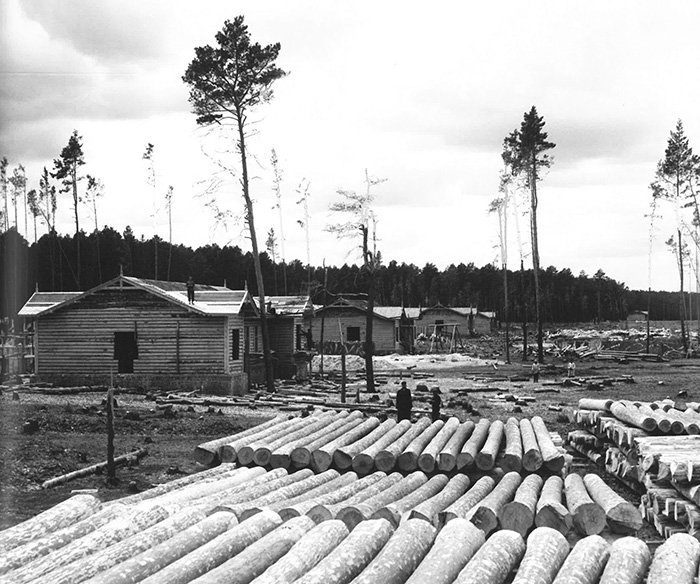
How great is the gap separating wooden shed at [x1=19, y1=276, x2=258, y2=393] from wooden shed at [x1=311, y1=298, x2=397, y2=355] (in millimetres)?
24957

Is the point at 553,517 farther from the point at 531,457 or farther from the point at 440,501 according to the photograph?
the point at 531,457

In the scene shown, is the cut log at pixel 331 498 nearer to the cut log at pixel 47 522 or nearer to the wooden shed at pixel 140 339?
the cut log at pixel 47 522

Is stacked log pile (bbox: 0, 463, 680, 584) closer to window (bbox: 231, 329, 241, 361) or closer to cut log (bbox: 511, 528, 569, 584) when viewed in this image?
cut log (bbox: 511, 528, 569, 584)

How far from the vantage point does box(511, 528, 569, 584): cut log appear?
6227 millimetres

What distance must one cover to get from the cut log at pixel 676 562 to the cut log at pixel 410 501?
2.58m

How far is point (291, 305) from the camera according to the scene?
40.8m

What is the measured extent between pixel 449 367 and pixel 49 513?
4142 centimetres

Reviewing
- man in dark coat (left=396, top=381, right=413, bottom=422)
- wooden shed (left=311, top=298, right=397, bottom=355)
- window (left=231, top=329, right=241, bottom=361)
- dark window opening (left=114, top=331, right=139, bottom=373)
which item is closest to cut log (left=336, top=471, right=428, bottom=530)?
man in dark coat (left=396, top=381, right=413, bottom=422)

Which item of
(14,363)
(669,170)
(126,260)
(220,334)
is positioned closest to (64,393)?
(220,334)

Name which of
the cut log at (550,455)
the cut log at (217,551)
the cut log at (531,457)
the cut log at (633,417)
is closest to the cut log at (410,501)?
the cut log at (217,551)

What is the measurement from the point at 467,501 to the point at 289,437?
424 centimetres

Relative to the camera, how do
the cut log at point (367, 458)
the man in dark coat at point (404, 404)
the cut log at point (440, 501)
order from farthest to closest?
1. the man in dark coat at point (404, 404)
2. the cut log at point (367, 458)
3. the cut log at point (440, 501)

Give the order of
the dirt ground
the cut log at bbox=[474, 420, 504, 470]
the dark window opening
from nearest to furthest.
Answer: the cut log at bbox=[474, 420, 504, 470] < the dirt ground < the dark window opening

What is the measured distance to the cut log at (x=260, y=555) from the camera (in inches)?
234
